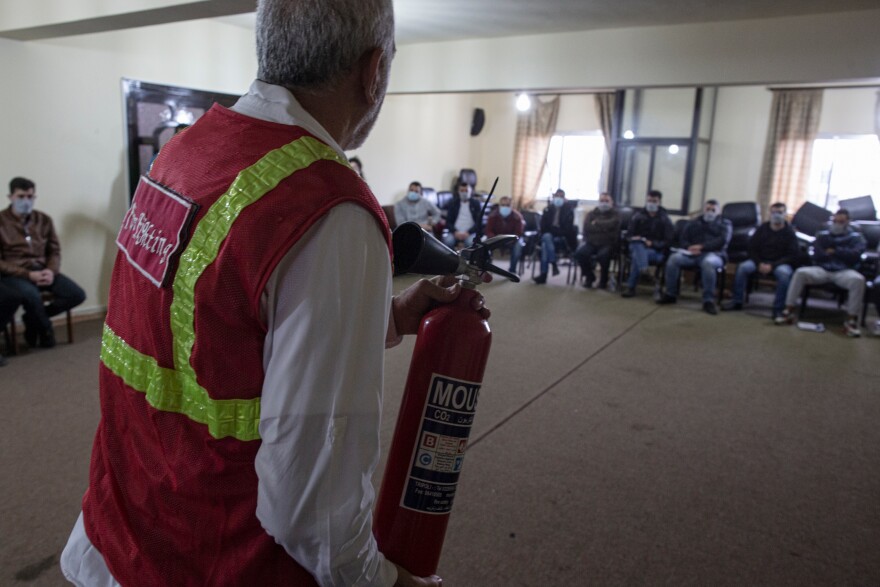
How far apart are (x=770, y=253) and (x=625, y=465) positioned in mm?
4907

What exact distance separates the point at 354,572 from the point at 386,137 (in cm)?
864

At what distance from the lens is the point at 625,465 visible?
9.29 ft

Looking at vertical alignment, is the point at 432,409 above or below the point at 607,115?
below

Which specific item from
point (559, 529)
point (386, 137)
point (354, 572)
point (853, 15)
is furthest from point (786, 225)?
point (354, 572)

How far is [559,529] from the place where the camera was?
2295 millimetres

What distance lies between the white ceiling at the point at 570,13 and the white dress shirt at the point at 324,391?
16.0 feet

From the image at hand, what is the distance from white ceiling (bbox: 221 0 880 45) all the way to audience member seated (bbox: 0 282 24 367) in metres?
3.12

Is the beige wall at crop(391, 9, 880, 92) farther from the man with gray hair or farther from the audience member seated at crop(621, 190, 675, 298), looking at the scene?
the man with gray hair

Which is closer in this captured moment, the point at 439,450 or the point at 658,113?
the point at 439,450

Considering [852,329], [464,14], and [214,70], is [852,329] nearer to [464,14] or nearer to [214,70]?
[464,14]

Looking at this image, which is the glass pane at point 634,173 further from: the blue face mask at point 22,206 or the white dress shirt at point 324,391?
the white dress shirt at point 324,391

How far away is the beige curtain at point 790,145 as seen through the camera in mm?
8688

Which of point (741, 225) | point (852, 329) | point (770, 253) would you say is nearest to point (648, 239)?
point (770, 253)

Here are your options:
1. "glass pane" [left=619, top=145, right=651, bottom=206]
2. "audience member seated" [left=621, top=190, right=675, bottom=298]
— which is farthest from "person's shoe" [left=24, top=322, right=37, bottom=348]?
"glass pane" [left=619, top=145, right=651, bottom=206]
